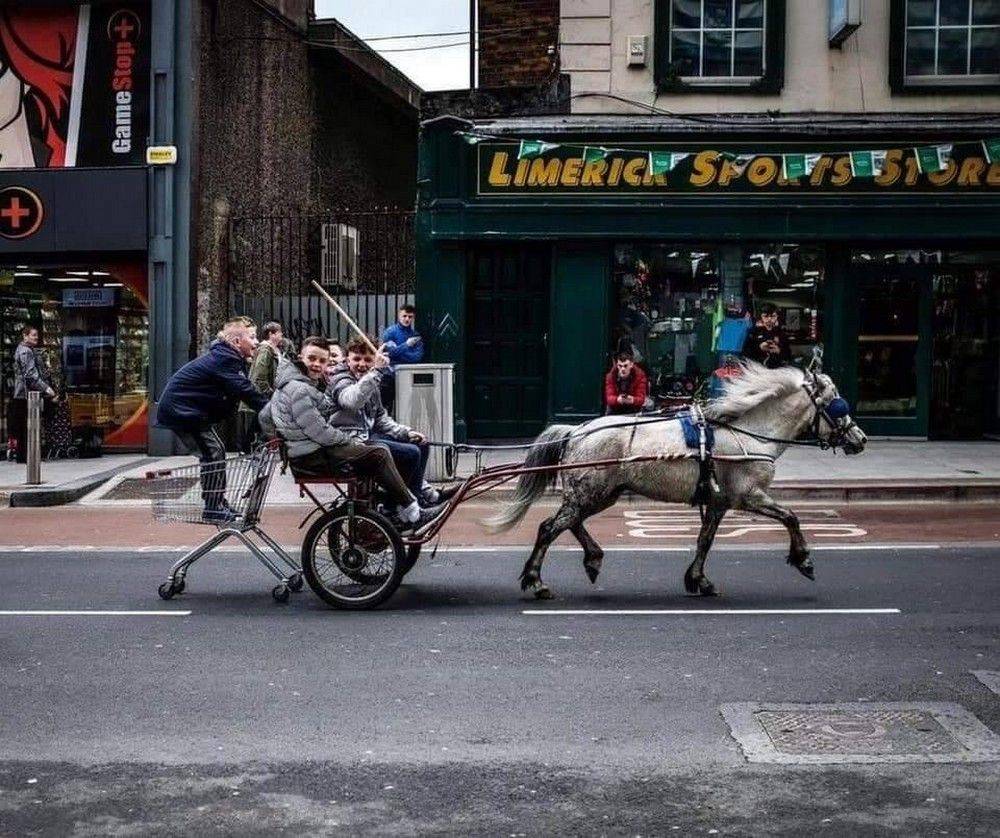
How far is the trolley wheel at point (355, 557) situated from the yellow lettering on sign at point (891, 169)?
12.0m

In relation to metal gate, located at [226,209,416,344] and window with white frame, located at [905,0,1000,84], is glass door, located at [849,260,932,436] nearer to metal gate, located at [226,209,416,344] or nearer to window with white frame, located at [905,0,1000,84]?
window with white frame, located at [905,0,1000,84]

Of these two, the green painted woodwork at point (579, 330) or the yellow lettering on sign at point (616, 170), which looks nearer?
the yellow lettering on sign at point (616, 170)

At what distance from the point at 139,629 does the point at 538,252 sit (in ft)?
39.1

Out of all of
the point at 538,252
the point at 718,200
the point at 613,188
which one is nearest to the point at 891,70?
the point at 718,200

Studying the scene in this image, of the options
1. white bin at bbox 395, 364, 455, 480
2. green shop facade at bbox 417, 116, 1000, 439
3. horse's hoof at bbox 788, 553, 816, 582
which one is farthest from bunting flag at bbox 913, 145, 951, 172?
horse's hoof at bbox 788, 553, 816, 582

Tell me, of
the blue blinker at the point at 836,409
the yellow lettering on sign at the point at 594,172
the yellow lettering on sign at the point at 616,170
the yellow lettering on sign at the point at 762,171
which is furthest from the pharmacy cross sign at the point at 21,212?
the blue blinker at the point at 836,409

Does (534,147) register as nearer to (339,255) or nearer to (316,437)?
(339,255)

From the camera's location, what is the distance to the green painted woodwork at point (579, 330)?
62.8 feet

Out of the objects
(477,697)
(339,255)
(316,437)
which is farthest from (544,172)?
(477,697)

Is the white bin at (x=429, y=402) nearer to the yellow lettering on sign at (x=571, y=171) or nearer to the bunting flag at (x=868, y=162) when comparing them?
the yellow lettering on sign at (x=571, y=171)

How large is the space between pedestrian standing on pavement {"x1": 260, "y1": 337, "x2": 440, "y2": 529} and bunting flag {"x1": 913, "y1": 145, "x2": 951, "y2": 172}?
1179 cm

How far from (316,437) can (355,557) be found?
83 centimetres

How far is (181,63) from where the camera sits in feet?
63.7

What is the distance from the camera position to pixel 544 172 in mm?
18828
